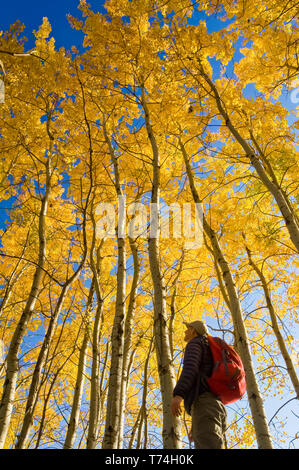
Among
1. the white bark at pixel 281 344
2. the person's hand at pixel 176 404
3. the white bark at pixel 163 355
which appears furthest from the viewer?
the white bark at pixel 281 344

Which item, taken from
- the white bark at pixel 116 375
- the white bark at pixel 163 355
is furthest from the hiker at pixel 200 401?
the white bark at pixel 116 375

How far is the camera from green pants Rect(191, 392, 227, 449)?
200cm

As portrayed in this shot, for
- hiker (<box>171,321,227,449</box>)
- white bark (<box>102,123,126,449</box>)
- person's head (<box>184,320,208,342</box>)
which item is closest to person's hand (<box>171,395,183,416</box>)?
hiker (<box>171,321,227,449</box>)

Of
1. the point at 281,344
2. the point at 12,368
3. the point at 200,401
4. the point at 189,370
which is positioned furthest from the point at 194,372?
the point at 281,344

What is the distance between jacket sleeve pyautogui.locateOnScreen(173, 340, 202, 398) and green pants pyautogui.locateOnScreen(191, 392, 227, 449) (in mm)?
143

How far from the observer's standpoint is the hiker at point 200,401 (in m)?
2.02

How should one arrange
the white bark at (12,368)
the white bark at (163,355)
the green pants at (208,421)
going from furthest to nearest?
the white bark at (12,368) < the white bark at (163,355) < the green pants at (208,421)

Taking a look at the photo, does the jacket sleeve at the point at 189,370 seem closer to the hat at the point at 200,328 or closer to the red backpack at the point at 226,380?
the red backpack at the point at 226,380

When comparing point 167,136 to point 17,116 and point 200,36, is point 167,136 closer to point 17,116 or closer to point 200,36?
point 200,36

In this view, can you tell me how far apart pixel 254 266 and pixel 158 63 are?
467cm

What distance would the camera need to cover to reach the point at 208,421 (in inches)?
80.7

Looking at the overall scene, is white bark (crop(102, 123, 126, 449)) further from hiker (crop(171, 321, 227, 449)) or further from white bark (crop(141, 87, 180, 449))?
hiker (crop(171, 321, 227, 449))

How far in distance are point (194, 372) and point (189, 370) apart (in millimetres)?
41
